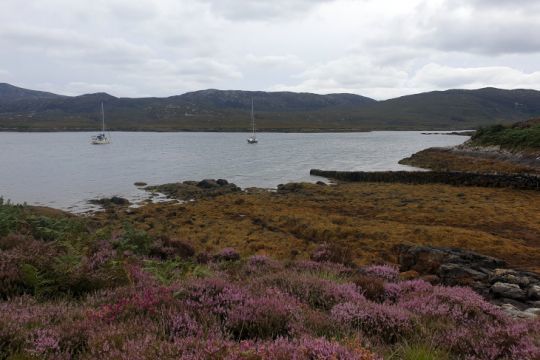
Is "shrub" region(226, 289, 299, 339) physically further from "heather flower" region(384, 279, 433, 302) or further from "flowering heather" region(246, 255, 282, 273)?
"flowering heather" region(246, 255, 282, 273)

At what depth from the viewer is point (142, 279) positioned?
20.2 feet

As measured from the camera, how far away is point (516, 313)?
731 centimetres

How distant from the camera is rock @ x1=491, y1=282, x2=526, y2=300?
9016 mm

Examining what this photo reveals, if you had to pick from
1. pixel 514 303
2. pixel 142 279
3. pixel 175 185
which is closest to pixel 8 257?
pixel 142 279

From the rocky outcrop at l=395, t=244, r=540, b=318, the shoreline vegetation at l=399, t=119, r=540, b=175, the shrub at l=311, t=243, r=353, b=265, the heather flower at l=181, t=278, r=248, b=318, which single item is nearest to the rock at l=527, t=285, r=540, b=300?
the rocky outcrop at l=395, t=244, r=540, b=318

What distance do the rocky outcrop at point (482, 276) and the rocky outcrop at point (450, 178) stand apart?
84.0ft

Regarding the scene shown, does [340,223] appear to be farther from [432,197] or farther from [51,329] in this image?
[51,329]

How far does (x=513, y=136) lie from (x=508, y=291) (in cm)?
5328

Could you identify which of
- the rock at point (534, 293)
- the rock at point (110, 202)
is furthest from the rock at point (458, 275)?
the rock at point (110, 202)

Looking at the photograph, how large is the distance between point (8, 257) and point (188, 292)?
2892 mm

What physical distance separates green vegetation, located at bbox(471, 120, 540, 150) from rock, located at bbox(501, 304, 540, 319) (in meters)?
46.3

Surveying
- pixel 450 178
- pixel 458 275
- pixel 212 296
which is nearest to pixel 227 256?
pixel 458 275

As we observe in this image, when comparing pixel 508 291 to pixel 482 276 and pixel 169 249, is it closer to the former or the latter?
pixel 482 276

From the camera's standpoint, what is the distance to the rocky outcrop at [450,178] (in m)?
33.9
